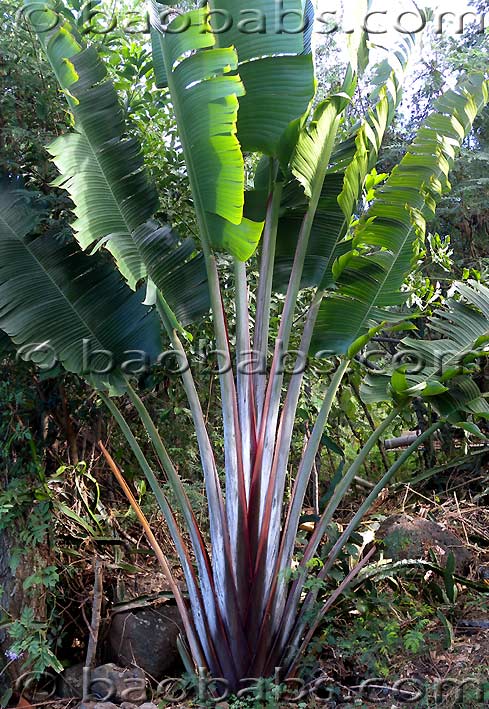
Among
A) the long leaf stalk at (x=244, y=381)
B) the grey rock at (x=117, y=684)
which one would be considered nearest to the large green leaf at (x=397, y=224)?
the long leaf stalk at (x=244, y=381)

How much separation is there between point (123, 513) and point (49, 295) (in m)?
1.97

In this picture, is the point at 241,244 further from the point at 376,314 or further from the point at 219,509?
the point at 219,509

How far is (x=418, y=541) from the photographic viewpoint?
5.03 metres

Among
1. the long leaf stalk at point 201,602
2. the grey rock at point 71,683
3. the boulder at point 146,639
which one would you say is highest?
the long leaf stalk at point 201,602

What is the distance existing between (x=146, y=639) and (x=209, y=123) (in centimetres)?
325

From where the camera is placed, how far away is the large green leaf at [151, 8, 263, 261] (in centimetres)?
341

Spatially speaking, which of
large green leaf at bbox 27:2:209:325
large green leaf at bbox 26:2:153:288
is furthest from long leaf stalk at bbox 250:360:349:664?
large green leaf at bbox 26:2:153:288

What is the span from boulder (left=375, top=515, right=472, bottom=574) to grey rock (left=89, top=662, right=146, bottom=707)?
1.88 meters

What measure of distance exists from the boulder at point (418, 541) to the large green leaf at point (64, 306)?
2.29 metres

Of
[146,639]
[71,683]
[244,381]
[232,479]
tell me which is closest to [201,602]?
[146,639]

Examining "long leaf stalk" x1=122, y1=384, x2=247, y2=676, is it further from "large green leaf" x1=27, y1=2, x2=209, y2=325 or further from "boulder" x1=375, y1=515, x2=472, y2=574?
"boulder" x1=375, y1=515, x2=472, y2=574

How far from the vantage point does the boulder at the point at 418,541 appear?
4.84m

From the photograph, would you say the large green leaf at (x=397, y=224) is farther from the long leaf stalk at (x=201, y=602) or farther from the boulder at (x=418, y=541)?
the boulder at (x=418, y=541)

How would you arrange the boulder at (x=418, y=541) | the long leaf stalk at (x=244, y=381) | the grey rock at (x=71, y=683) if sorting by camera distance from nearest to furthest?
the long leaf stalk at (x=244, y=381) → the grey rock at (x=71, y=683) → the boulder at (x=418, y=541)
